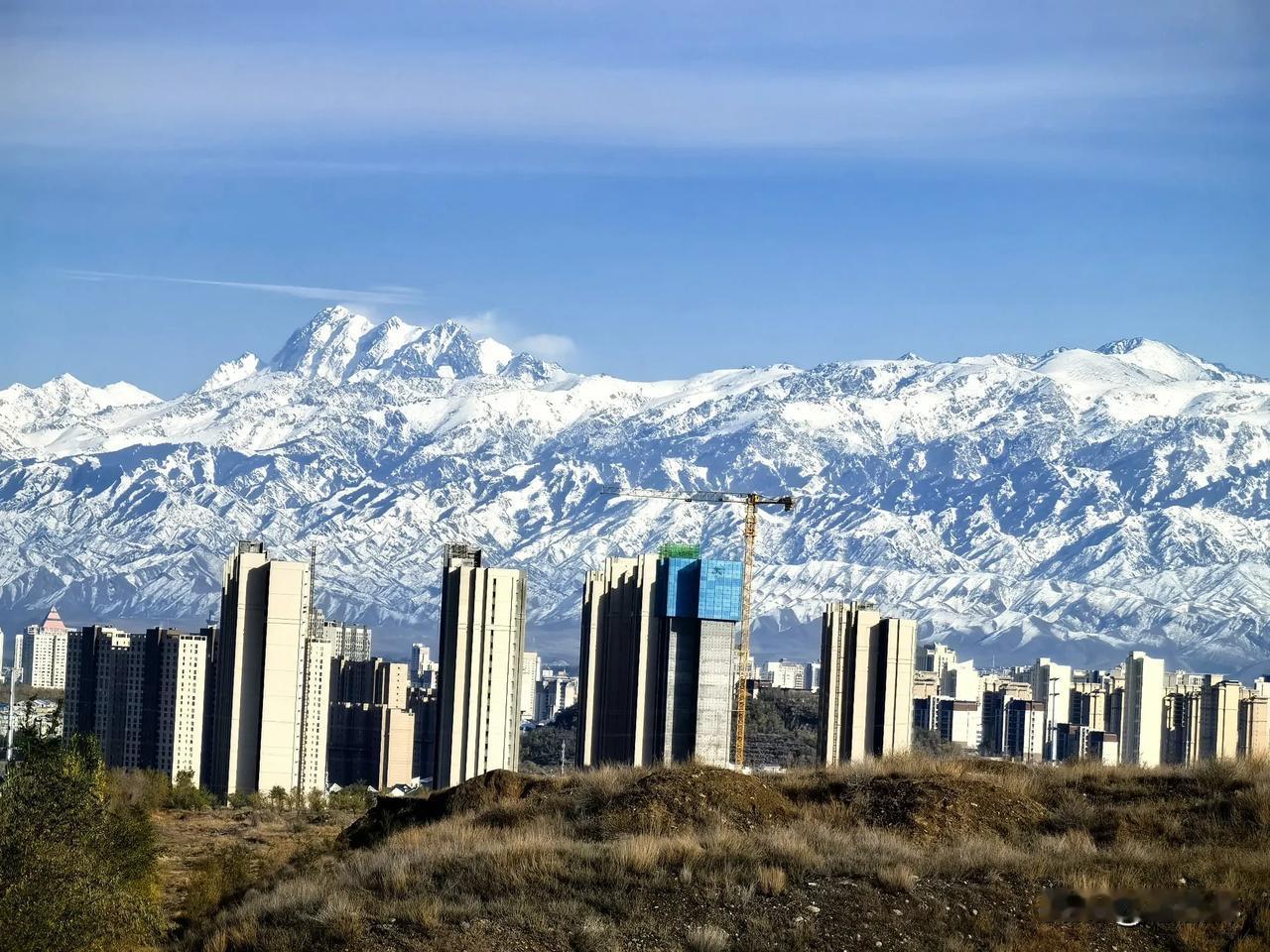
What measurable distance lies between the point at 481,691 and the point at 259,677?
13.8 metres

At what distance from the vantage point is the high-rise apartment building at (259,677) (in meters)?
80.1

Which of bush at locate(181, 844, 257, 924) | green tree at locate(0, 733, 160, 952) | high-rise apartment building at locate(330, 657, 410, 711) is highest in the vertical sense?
green tree at locate(0, 733, 160, 952)

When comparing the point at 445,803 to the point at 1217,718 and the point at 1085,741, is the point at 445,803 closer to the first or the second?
the point at 1217,718

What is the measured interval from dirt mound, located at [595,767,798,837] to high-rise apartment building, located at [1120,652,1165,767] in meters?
125

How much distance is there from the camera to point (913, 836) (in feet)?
61.4

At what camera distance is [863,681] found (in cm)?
10081

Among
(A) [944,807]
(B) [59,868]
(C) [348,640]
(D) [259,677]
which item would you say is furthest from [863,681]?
(C) [348,640]

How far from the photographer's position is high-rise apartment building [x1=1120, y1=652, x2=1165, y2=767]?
142 m

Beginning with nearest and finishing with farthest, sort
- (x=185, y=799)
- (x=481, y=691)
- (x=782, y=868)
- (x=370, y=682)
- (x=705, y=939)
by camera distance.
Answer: (x=705, y=939), (x=782, y=868), (x=185, y=799), (x=481, y=691), (x=370, y=682)

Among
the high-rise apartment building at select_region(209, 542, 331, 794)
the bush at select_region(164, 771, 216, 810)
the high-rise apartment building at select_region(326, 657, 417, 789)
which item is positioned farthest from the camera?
the high-rise apartment building at select_region(326, 657, 417, 789)

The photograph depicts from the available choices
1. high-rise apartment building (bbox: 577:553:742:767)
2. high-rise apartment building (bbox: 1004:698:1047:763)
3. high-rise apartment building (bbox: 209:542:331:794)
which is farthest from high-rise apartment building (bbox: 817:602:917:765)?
high-rise apartment building (bbox: 1004:698:1047:763)

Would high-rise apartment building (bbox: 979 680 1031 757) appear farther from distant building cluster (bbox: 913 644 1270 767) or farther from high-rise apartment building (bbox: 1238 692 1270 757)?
high-rise apartment building (bbox: 1238 692 1270 757)

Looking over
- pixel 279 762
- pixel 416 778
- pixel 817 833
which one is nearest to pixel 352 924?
pixel 817 833

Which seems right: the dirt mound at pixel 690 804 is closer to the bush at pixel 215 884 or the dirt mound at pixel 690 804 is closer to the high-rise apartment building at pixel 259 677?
the bush at pixel 215 884
